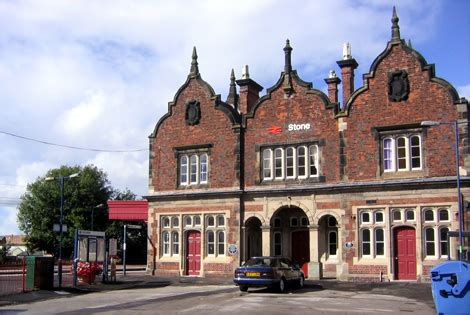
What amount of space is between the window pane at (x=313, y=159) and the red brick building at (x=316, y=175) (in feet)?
0.17

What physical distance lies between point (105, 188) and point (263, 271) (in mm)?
49736

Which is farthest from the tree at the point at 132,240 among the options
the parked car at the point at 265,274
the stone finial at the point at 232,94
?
the parked car at the point at 265,274

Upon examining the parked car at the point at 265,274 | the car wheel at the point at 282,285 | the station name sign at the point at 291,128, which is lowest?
the car wheel at the point at 282,285

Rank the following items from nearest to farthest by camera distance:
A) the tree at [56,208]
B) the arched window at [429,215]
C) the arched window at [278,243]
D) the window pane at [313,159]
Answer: the arched window at [429,215], the window pane at [313,159], the arched window at [278,243], the tree at [56,208]

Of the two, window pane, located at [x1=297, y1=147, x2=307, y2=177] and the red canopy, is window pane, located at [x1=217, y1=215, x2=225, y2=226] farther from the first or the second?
the red canopy

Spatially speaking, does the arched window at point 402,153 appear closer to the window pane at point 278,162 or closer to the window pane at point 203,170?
the window pane at point 278,162

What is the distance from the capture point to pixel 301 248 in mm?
32062

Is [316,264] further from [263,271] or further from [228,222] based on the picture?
[263,271]

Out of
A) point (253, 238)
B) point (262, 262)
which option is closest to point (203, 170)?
point (253, 238)

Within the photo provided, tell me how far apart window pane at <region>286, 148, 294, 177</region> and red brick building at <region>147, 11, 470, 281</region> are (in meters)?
0.08

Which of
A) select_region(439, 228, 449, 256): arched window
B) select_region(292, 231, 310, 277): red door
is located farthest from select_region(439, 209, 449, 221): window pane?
select_region(292, 231, 310, 277): red door

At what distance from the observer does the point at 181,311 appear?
17.0 metres

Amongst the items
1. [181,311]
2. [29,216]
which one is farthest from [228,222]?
[29,216]

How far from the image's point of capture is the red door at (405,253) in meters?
27.7
